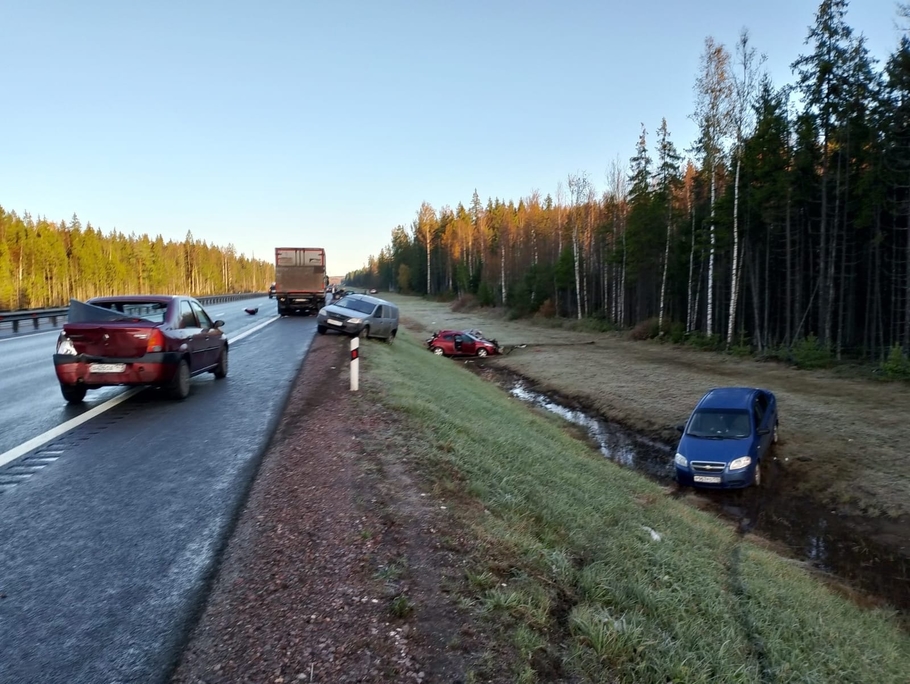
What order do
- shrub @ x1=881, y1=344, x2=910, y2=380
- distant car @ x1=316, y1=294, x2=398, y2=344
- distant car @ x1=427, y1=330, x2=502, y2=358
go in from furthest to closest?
distant car @ x1=427, y1=330, x2=502, y2=358
shrub @ x1=881, y1=344, x2=910, y2=380
distant car @ x1=316, y1=294, x2=398, y2=344

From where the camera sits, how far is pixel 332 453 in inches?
254

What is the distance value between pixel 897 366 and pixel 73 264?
322ft

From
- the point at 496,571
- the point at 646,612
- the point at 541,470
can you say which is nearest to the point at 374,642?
the point at 496,571

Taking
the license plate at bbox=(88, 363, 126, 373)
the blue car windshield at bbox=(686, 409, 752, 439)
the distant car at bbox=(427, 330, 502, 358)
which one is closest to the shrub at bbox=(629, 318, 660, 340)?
the distant car at bbox=(427, 330, 502, 358)

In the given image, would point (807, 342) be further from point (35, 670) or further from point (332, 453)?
point (35, 670)

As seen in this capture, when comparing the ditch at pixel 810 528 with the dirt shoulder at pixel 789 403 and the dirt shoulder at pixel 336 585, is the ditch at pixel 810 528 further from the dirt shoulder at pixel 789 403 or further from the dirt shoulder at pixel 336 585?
the dirt shoulder at pixel 336 585

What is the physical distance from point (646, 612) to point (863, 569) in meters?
6.68

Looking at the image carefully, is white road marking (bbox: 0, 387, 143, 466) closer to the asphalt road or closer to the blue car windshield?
the asphalt road

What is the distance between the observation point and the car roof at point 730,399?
44.1 feet

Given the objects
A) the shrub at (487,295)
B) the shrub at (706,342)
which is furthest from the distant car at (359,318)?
the shrub at (487,295)

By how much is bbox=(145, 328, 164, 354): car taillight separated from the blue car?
10.4m

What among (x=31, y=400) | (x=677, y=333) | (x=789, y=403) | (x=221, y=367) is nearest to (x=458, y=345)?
(x=677, y=333)

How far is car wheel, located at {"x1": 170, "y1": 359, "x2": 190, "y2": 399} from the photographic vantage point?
9289mm

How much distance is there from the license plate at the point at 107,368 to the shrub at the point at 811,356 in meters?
27.7
